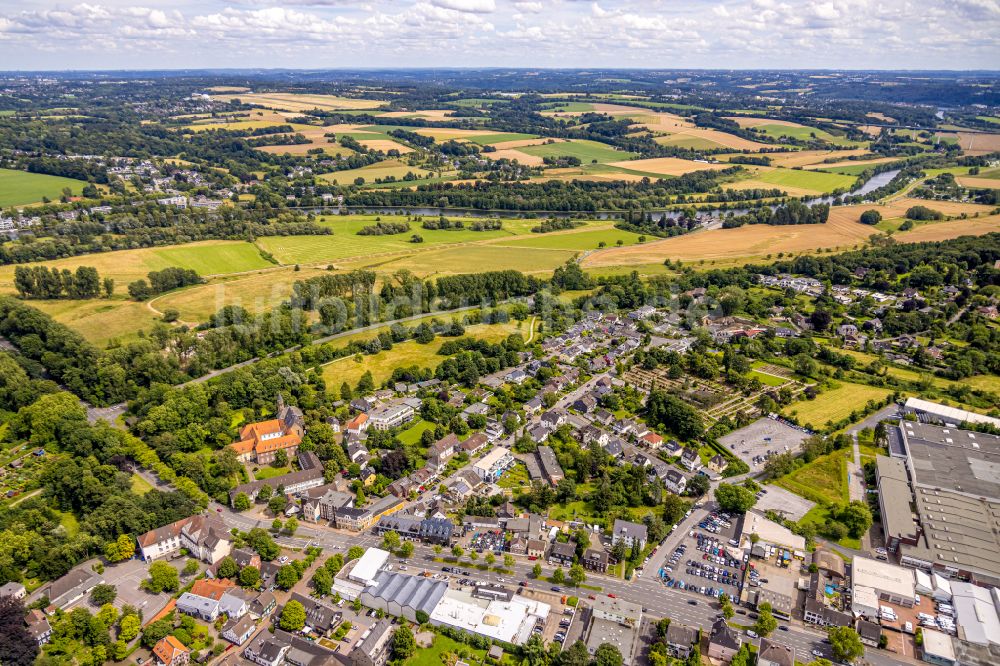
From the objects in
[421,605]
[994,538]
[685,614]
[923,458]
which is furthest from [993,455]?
[421,605]

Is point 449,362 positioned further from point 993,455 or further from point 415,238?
point 415,238

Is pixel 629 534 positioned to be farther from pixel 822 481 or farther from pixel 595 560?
pixel 822 481

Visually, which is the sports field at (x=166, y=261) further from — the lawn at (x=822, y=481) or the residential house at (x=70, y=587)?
the lawn at (x=822, y=481)

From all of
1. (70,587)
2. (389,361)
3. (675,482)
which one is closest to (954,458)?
(675,482)

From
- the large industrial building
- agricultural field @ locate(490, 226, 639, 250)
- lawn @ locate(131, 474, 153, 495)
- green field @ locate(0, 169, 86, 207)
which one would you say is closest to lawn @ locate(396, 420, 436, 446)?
lawn @ locate(131, 474, 153, 495)

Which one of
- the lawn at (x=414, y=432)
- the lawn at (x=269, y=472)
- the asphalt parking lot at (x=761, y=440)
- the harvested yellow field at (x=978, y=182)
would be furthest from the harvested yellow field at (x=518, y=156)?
the lawn at (x=269, y=472)
